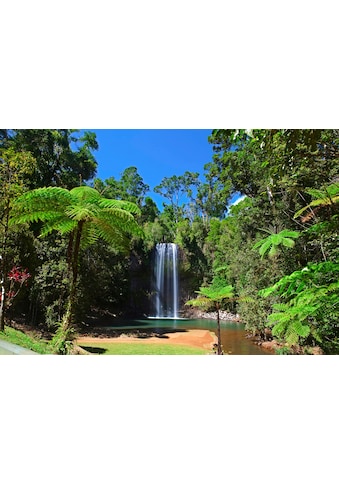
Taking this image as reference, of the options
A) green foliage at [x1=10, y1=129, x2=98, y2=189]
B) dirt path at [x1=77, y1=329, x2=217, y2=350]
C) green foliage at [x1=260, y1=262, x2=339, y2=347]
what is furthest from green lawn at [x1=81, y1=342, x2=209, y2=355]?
green foliage at [x1=10, y1=129, x2=98, y2=189]

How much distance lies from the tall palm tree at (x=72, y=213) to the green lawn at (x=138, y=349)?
1.72 metres

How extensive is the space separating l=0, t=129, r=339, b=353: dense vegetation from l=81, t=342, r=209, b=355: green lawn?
701mm

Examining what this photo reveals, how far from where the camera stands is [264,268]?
19.6 feet

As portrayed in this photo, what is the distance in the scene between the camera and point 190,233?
1302 centimetres

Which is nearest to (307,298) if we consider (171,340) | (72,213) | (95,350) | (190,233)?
(72,213)

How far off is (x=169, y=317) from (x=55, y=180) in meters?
7.29

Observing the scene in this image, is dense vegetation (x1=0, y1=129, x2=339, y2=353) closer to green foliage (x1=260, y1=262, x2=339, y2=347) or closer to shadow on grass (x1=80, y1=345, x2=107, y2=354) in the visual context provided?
green foliage (x1=260, y1=262, x2=339, y2=347)

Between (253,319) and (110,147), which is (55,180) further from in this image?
(253,319)

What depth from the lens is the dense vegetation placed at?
2398 millimetres

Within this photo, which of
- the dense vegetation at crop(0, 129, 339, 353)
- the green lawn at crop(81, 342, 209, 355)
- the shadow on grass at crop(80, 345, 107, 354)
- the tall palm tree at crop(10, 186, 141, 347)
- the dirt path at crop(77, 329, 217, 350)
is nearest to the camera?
the dense vegetation at crop(0, 129, 339, 353)

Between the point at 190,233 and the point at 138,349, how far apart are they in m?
8.50

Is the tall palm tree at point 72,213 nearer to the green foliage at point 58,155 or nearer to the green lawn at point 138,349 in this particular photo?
the green lawn at point 138,349
